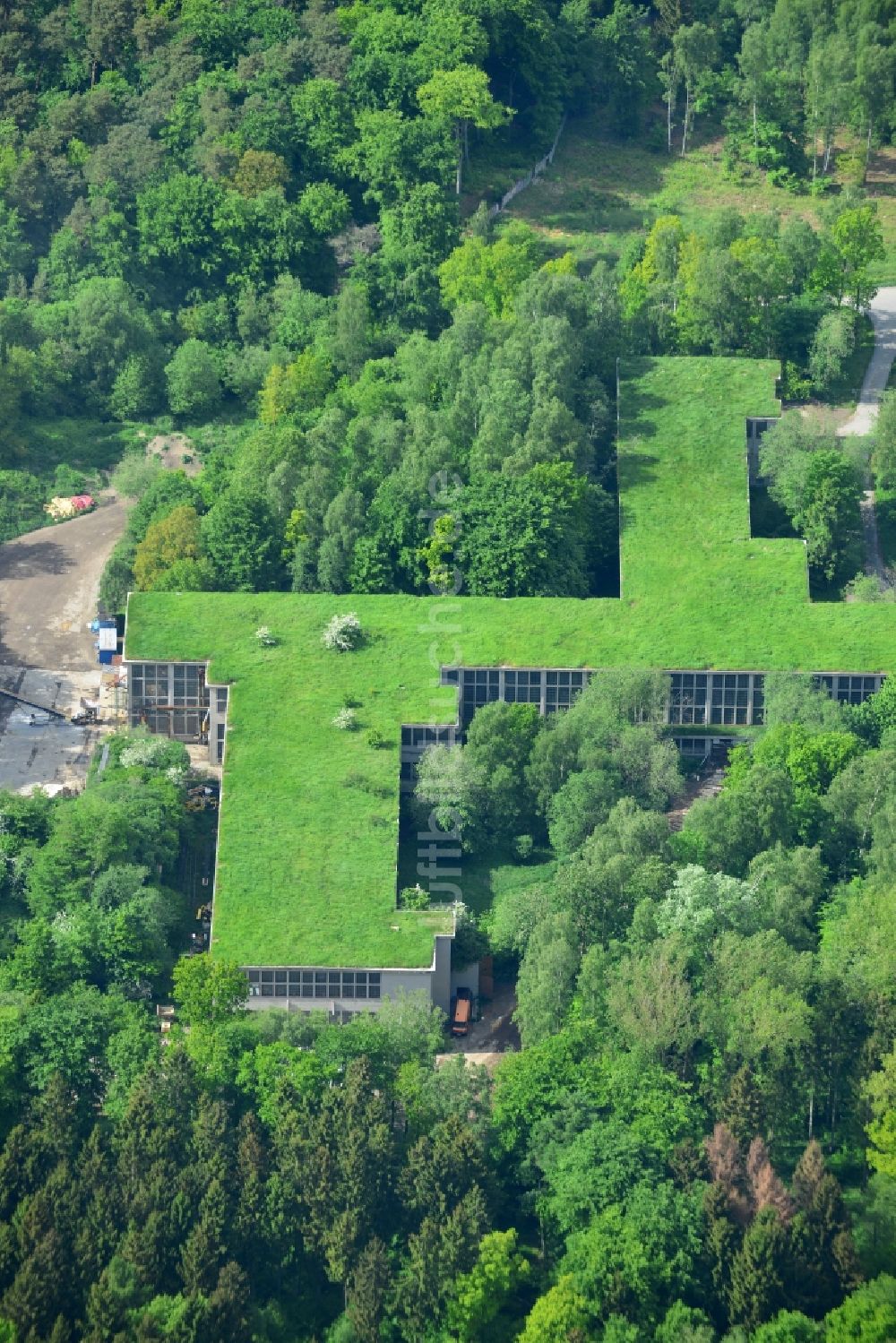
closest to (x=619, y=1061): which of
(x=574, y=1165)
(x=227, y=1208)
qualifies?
(x=574, y=1165)

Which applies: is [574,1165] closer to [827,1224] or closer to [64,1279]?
[827,1224]

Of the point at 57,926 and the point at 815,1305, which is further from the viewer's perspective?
the point at 57,926

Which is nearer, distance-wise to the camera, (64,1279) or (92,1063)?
(64,1279)

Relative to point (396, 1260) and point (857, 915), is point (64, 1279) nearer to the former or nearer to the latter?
point (396, 1260)

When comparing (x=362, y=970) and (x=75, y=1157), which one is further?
(x=362, y=970)

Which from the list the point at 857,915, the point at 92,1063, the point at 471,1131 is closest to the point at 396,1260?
the point at 471,1131

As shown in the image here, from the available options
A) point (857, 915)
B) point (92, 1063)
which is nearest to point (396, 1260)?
point (92, 1063)

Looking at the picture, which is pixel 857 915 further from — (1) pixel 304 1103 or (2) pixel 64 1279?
(2) pixel 64 1279
